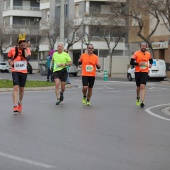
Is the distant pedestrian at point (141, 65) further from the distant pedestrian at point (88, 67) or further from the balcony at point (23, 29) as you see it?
the balcony at point (23, 29)

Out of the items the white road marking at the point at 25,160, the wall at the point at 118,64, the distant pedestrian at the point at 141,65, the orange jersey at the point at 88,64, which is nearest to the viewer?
the white road marking at the point at 25,160

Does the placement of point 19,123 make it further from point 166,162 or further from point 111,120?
point 166,162

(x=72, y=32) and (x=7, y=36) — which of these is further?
(x=7, y=36)

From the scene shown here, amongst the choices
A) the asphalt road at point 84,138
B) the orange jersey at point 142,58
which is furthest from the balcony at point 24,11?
the asphalt road at point 84,138

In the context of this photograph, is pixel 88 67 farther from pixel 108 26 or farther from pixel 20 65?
pixel 108 26

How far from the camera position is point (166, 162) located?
712 centimetres

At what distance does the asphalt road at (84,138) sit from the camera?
701cm

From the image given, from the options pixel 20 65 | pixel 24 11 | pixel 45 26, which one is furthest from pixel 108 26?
pixel 20 65

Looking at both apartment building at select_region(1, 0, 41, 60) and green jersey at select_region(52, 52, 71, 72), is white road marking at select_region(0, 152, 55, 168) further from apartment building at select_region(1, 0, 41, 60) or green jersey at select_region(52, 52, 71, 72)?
apartment building at select_region(1, 0, 41, 60)

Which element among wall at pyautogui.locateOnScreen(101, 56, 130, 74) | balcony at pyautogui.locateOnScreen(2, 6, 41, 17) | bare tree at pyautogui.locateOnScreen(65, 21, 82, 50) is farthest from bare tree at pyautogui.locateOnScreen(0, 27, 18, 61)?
wall at pyautogui.locateOnScreen(101, 56, 130, 74)

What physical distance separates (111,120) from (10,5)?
67.0 meters

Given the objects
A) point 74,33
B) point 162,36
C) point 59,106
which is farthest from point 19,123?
point 74,33

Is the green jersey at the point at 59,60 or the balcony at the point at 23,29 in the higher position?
the balcony at the point at 23,29

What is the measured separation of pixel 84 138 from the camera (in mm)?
9062
